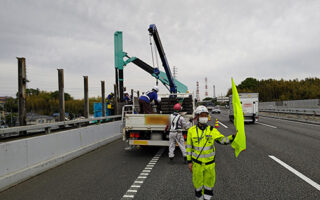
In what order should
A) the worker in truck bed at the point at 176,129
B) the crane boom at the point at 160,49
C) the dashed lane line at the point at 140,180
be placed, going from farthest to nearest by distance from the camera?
the crane boom at the point at 160,49
the worker in truck bed at the point at 176,129
the dashed lane line at the point at 140,180

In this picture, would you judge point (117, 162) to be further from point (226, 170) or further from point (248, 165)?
point (248, 165)

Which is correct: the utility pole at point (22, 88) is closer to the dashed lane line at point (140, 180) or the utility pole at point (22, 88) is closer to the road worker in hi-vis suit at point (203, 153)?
the dashed lane line at point (140, 180)

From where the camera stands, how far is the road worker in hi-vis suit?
3205 millimetres

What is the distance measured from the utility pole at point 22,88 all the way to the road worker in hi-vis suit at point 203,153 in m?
5.13

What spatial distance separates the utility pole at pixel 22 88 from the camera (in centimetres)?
608

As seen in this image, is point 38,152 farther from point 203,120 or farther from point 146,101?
point 203,120

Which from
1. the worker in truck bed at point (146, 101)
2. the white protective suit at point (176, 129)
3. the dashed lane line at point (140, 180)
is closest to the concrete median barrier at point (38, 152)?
the worker in truck bed at point (146, 101)

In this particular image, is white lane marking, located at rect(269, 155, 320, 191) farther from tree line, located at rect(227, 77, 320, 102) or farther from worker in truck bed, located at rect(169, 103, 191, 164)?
tree line, located at rect(227, 77, 320, 102)

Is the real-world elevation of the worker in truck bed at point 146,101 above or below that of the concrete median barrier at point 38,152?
above

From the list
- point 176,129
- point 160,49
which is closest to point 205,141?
point 176,129

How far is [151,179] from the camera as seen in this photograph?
16.0 ft

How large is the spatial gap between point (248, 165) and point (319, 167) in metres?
1.70

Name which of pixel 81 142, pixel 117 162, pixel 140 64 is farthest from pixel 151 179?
pixel 140 64

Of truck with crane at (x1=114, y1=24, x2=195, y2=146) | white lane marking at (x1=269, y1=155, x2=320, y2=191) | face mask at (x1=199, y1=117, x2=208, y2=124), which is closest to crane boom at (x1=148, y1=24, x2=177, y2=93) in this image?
truck with crane at (x1=114, y1=24, x2=195, y2=146)
